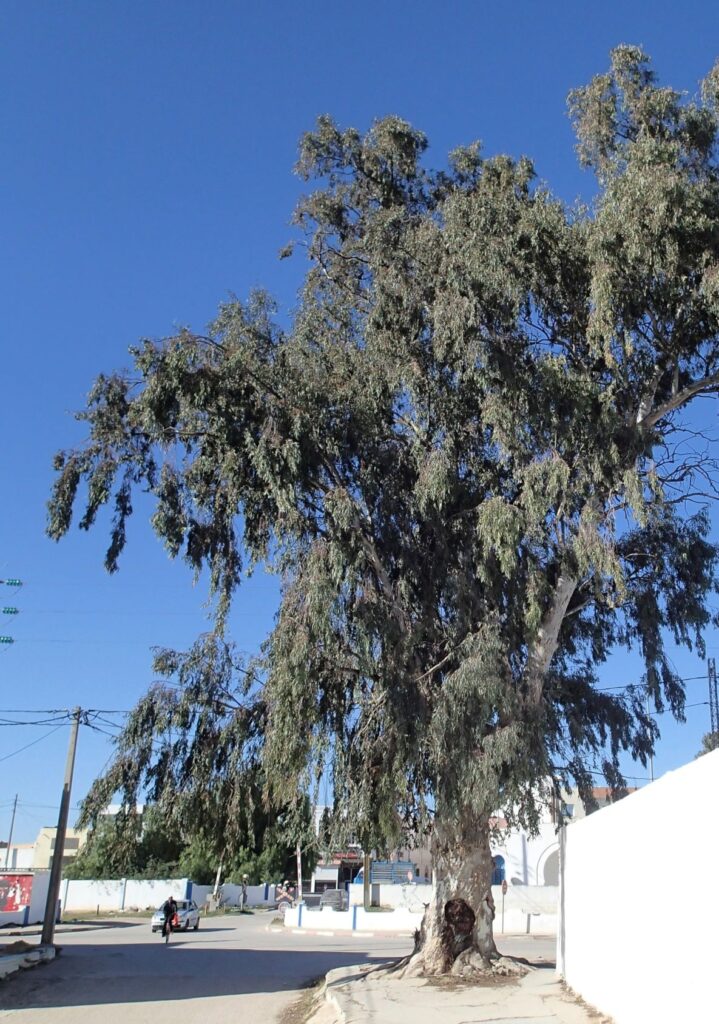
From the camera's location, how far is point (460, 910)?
Answer: 17.9 m

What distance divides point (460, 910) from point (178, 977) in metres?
7.13

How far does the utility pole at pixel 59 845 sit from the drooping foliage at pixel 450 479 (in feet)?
39.9

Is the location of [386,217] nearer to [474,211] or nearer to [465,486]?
[474,211]

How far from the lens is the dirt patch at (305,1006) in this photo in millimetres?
15180

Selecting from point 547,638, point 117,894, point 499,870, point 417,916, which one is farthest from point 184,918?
point 547,638

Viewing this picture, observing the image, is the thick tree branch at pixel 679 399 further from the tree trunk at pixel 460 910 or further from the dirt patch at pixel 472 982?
the dirt patch at pixel 472 982

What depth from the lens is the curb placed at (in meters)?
20.8

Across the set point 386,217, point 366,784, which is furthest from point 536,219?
point 366,784

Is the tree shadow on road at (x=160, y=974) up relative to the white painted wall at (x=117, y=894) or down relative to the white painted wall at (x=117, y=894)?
up

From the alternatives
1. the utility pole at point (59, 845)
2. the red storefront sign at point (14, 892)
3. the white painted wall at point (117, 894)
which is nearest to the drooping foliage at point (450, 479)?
the utility pole at point (59, 845)

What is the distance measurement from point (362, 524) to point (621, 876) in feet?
28.3

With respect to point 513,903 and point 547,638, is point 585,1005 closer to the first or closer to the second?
point 547,638

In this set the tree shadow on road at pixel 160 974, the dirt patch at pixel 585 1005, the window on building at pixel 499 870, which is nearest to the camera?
the dirt patch at pixel 585 1005

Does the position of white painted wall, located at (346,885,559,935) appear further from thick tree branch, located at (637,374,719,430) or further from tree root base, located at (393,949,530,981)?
thick tree branch, located at (637,374,719,430)
